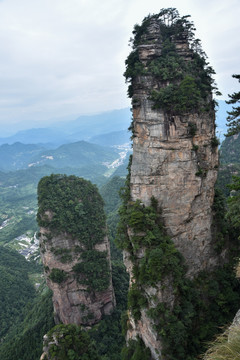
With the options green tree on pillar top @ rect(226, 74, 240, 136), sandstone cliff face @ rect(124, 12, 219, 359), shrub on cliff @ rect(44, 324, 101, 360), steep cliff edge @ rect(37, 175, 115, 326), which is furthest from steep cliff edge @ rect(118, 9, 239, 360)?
steep cliff edge @ rect(37, 175, 115, 326)

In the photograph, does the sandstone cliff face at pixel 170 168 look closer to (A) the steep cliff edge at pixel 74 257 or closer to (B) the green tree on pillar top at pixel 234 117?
(B) the green tree on pillar top at pixel 234 117

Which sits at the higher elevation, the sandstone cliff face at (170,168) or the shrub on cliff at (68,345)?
the sandstone cliff face at (170,168)

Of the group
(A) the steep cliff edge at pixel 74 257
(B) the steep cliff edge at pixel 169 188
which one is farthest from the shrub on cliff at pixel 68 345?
(A) the steep cliff edge at pixel 74 257

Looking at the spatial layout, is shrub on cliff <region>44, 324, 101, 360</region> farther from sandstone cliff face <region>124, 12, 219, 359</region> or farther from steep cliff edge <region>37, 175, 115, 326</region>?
steep cliff edge <region>37, 175, 115, 326</region>

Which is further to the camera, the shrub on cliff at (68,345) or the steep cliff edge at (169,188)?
the shrub on cliff at (68,345)

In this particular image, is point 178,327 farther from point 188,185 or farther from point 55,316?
point 55,316

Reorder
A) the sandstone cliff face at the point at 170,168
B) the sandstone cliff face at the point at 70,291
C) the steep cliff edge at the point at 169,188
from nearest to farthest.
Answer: the steep cliff edge at the point at 169,188
the sandstone cliff face at the point at 170,168
the sandstone cliff face at the point at 70,291

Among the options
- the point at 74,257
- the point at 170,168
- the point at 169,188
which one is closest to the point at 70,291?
the point at 74,257

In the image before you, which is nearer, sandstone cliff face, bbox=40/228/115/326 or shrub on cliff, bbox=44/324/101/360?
shrub on cliff, bbox=44/324/101/360

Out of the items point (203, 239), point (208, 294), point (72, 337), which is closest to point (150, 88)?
point (203, 239)
